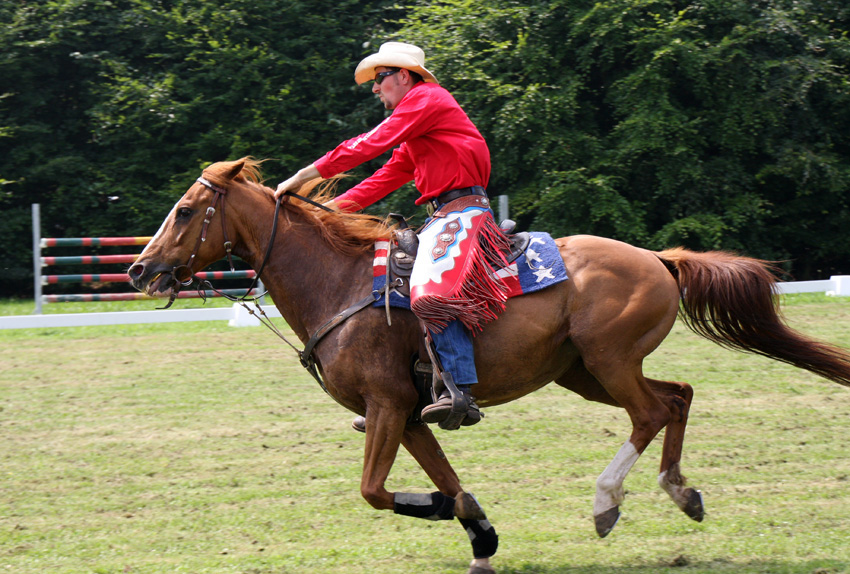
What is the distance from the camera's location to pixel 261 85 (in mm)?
19047

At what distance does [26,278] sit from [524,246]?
16.3 meters

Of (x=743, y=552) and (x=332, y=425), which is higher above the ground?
(x=743, y=552)

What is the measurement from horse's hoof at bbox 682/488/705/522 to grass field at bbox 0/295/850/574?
134mm

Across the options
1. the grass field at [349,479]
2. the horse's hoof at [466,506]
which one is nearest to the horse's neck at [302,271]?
the horse's hoof at [466,506]

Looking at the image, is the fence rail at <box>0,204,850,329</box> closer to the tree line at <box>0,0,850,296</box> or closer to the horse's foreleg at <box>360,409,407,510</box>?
the tree line at <box>0,0,850,296</box>

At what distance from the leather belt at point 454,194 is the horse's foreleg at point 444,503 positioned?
119 centimetres

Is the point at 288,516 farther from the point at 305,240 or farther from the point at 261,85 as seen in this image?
the point at 261,85

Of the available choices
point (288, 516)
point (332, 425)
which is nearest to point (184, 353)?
point (332, 425)

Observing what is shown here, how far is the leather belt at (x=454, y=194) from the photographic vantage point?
4.77m

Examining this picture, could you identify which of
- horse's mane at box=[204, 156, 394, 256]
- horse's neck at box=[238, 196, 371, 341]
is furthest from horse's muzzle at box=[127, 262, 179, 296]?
horse's mane at box=[204, 156, 394, 256]

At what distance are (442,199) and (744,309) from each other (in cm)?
182

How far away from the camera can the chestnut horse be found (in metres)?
4.54

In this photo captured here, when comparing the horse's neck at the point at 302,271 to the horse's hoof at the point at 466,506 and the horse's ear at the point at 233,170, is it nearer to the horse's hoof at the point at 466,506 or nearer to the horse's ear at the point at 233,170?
the horse's ear at the point at 233,170

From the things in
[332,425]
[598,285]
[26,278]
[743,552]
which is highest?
[598,285]
